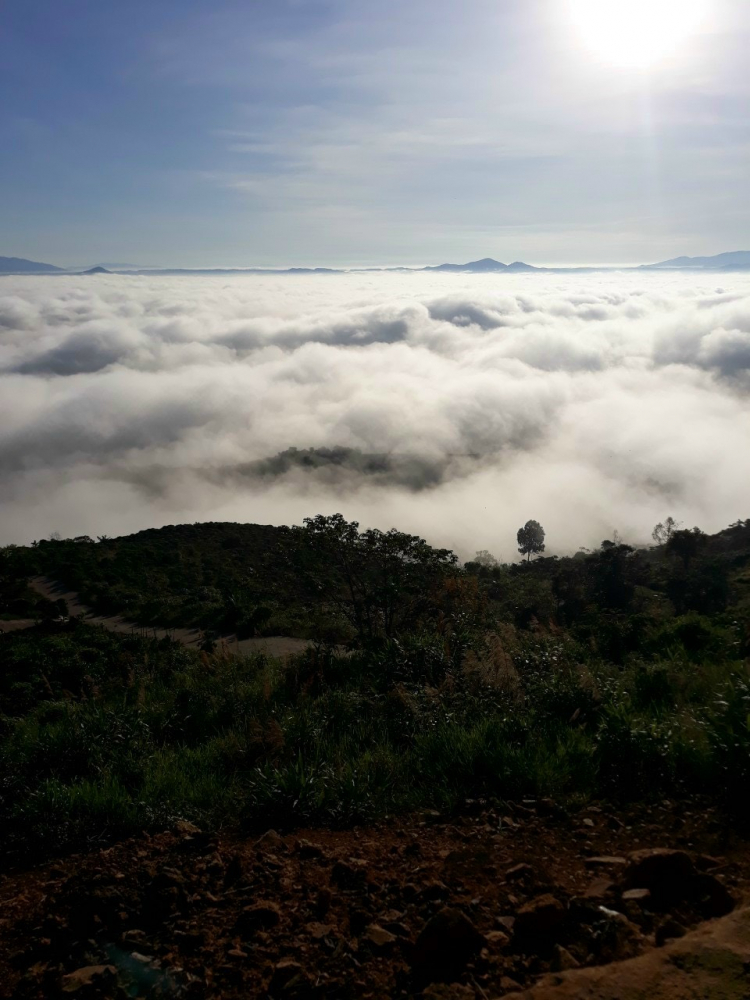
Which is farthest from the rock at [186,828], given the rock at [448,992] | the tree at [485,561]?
the tree at [485,561]

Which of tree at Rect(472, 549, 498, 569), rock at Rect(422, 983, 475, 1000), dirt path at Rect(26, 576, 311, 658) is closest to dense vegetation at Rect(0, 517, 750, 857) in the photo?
rock at Rect(422, 983, 475, 1000)

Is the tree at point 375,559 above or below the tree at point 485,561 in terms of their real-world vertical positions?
above

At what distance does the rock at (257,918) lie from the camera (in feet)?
7.91

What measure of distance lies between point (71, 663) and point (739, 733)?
10.3m

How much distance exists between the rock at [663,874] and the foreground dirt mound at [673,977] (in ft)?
0.98

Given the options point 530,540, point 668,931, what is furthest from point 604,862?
point 530,540

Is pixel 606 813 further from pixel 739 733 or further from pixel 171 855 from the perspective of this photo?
pixel 171 855

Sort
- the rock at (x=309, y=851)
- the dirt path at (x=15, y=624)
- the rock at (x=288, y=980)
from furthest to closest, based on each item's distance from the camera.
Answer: the dirt path at (x=15, y=624) < the rock at (x=309, y=851) < the rock at (x=288, y=980)

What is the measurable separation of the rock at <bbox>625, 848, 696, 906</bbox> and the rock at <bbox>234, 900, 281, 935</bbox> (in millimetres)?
1264

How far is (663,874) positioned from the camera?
252 centimetres

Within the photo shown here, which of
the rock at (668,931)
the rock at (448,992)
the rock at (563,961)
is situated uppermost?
the rock at (668,931)

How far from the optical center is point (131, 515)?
73.8 m

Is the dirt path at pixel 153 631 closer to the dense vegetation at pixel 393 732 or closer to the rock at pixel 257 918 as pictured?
the dense vegetation at pixel 393 732

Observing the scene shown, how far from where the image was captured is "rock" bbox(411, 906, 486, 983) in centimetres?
217
